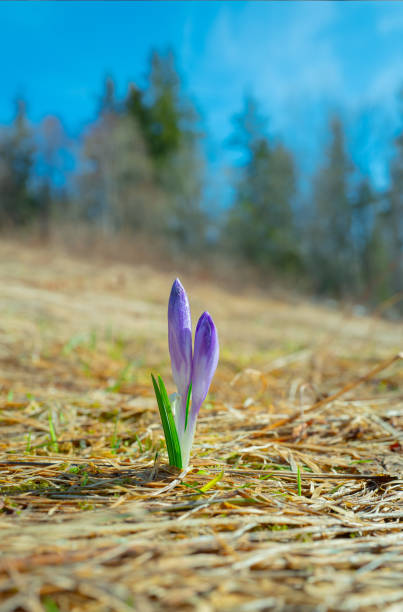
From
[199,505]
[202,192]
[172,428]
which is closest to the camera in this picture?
[199,505]

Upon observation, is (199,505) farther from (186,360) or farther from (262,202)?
(262,202)

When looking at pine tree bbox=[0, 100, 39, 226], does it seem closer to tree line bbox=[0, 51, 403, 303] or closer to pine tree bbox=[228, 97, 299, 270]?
tree line bbox=[0, 51, 403, 303]

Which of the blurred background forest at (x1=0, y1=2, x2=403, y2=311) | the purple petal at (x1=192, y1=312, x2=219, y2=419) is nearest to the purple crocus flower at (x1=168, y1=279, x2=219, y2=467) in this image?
the purple petal at (x1=192, y1=312, x2=219, y2=419)

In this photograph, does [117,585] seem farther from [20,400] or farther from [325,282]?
[325,282]

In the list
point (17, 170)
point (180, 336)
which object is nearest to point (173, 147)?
point (17, 170)

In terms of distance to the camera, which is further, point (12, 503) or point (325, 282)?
point (325, 282)

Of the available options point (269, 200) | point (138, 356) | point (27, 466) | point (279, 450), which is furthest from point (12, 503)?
point (269, 200)
